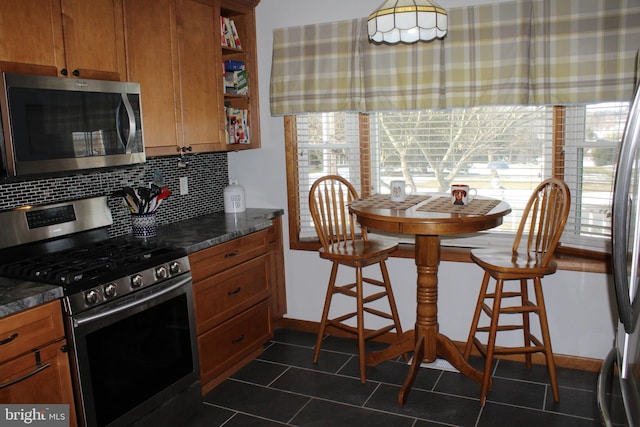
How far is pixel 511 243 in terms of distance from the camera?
11.0 feet

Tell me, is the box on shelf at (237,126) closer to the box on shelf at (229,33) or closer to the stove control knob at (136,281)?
the box on shelf at (229,33)

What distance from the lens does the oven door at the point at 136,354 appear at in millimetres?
2184

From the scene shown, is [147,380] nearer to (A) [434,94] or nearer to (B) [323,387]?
(B) [323,387]

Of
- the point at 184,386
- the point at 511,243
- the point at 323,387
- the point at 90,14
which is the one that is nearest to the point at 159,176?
the point at 90,14

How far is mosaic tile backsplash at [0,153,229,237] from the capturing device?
2621 mm

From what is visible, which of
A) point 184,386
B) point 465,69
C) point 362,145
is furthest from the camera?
point 362,145

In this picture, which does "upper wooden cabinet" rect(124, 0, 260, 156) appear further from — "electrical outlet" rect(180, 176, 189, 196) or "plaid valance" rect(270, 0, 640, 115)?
"plaid valance" rect(270, 0, 640, 115)

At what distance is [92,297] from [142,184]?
1204 mm

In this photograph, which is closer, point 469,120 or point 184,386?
point 184,386

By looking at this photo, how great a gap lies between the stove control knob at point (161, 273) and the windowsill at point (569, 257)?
1568 mm

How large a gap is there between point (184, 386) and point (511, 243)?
2059 mm

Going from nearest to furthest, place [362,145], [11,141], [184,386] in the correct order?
[11,141]
[184,386]
[362,145]

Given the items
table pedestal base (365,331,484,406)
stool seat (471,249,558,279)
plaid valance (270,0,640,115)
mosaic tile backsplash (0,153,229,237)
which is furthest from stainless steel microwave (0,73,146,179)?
stool seat (471,249,558,279)

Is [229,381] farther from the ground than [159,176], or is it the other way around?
[159,176]
